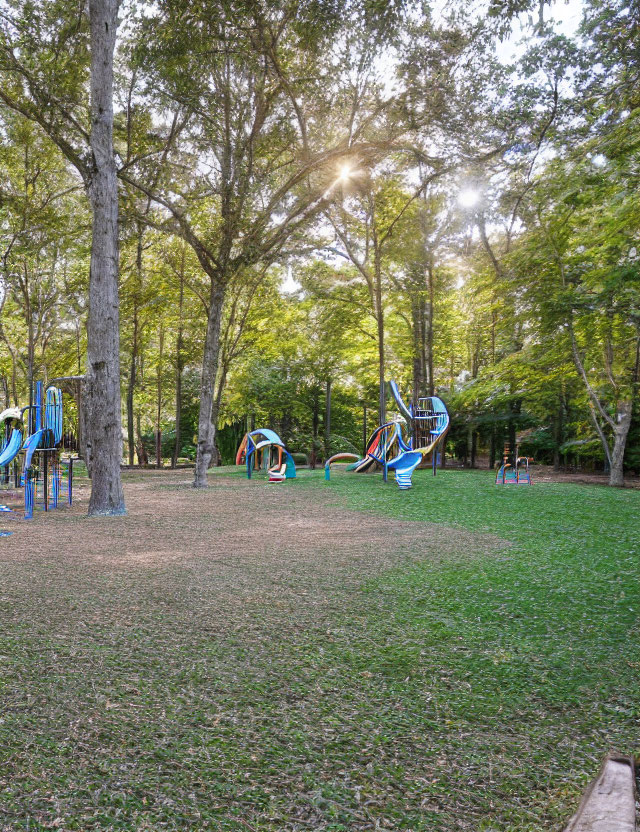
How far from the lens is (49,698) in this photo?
238 cm

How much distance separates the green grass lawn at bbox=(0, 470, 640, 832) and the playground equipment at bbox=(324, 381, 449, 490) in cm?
896

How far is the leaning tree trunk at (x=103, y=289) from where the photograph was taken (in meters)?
8.27

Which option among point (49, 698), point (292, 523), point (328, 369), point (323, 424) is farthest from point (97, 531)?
point (323, 424)

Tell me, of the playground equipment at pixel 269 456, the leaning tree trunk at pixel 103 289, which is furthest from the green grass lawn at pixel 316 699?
the playground equipment at pixel 269 456

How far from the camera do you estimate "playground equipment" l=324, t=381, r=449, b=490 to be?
566 inches

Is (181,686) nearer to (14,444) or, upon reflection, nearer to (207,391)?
(14,444)

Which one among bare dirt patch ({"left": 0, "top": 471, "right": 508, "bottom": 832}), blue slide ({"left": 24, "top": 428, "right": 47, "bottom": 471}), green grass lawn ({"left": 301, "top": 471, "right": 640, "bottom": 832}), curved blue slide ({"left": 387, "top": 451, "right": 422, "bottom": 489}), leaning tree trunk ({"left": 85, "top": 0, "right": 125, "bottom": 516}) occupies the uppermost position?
leaning tree trunk ({"left": 85, "top": 0, "right": 125, "bottom": 516})

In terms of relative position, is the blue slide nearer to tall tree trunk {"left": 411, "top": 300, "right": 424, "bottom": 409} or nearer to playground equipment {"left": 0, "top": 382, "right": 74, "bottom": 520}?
playground equipment {"left": 0, "top": 382, "right": 74, "bottom": 520}

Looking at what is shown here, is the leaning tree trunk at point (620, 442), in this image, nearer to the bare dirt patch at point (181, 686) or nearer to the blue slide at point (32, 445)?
the bare dirt patch at point (181, 686)

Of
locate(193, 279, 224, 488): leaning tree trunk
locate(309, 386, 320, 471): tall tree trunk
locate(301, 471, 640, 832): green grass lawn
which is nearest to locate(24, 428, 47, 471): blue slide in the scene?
locate(193, 279, 224, 488): leaning tree trunk

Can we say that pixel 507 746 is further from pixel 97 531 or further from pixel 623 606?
pixel 97 531

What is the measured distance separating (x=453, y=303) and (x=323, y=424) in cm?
964

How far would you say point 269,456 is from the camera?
63.2 ft

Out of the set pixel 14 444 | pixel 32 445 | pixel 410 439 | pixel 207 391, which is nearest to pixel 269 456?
pixel 410 439
